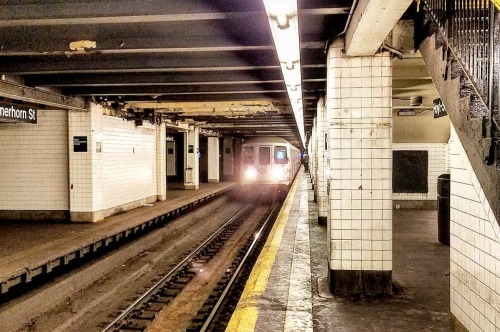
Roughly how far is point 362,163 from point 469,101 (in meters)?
2.72

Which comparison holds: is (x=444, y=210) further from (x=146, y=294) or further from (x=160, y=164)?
(x=160, y=164)

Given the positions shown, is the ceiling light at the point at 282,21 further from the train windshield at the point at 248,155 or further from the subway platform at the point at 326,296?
the train windshield at the point at 248,155

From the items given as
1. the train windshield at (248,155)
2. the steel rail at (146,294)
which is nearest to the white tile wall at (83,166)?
the steel rail at (146,294)

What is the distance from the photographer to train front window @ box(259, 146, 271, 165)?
2502cm

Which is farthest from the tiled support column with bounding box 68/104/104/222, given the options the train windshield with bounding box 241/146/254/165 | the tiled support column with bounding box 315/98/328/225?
the train windshield with bounding box 241/146/254/165

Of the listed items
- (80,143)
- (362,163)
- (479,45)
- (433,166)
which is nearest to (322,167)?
(433,166)

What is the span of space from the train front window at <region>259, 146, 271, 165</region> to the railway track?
483 inches

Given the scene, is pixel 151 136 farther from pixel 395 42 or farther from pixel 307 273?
pixel 395 42

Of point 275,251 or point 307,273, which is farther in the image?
point 275,251

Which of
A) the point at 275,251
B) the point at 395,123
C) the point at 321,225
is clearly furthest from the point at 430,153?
the point at 275,251

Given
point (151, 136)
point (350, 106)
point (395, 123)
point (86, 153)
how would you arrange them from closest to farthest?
point (350, 106) → point (86, 153) → point (395, 123) → point (151, 136)

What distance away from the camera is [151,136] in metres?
16.7

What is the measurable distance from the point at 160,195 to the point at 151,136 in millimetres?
2288

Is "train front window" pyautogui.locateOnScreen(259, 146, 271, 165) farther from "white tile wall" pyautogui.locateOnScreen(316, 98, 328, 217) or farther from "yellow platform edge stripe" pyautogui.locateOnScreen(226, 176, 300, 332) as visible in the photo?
"yellow platform edge stripe" pyautogui.locateOnScreen(226, 176, 300, 332)
